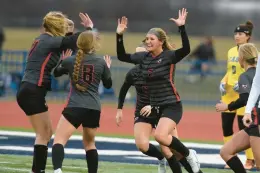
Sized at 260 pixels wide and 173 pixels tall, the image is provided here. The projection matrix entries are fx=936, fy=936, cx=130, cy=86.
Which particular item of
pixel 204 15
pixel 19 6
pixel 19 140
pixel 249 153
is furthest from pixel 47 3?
pixel 249 153

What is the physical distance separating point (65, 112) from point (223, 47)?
3095cm

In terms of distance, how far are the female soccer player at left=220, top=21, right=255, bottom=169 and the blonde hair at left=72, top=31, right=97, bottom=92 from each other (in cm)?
329

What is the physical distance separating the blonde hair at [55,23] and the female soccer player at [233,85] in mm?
3222

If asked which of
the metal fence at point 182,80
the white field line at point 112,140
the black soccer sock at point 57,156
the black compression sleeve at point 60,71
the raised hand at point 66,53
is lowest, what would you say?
the metal fence at point 182,80

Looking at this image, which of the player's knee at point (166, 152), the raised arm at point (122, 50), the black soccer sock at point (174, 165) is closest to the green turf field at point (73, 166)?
the player's knee at point (166, 152)

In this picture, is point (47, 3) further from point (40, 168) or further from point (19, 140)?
point (40, 168)

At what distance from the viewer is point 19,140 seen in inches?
653

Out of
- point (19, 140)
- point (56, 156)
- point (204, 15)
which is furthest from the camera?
point (204, 15)

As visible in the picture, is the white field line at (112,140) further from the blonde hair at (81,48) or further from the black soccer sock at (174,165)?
the blonde hair at (81,48)

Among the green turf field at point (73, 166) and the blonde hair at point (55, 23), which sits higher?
the blonde hair at point (55, 23)

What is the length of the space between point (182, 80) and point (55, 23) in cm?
1530

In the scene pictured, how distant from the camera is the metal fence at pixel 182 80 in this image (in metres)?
25.7

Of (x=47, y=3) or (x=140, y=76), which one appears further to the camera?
(x=47, y=3)

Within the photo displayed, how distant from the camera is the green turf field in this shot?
12422 millimetres
